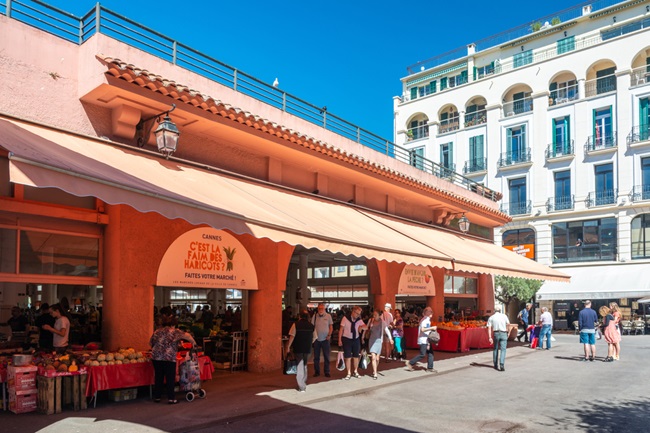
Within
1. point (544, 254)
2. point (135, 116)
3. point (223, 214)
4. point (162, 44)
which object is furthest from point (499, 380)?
point (544, 254)

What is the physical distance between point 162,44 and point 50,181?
18.7ft

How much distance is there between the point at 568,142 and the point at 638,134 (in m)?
4.36

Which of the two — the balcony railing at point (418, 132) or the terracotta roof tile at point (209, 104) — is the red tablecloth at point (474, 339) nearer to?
the terracotta roof tile at point (209, 104)

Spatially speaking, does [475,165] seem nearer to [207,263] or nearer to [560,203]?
[560,203]

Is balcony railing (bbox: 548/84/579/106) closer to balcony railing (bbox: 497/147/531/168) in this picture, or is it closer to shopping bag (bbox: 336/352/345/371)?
balcony railing (bbox: 497/147/531/168)

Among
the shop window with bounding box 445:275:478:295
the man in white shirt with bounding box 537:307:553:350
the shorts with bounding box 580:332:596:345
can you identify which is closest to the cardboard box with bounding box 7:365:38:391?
the shorts with bounding box 580:332:596:345

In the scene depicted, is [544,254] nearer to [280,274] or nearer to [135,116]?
[280,274]

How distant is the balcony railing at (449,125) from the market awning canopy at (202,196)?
31.8 metres

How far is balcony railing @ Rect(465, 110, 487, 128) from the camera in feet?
141

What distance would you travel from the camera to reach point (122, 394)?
8898 millimetres

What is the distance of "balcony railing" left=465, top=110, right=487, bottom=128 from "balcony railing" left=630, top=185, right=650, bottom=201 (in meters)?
12.5

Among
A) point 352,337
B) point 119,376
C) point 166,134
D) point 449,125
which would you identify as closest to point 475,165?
point 449,125

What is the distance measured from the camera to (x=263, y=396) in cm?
964

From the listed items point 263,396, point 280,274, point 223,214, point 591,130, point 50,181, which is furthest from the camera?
point 591,130
